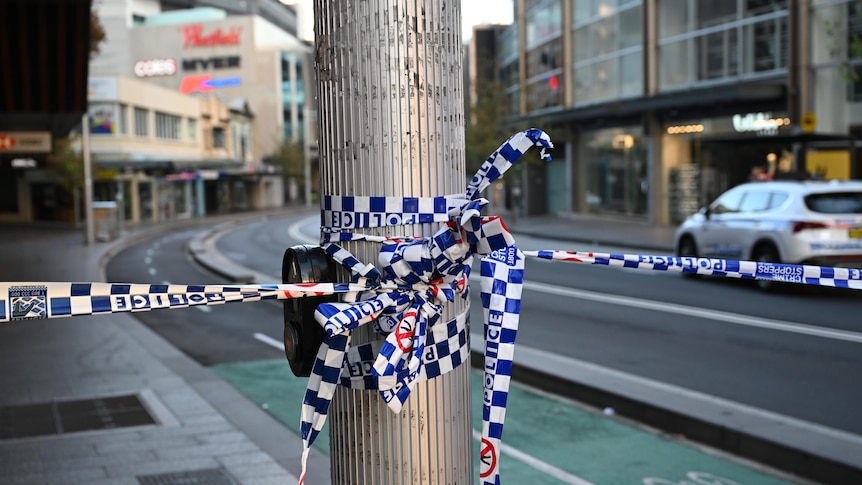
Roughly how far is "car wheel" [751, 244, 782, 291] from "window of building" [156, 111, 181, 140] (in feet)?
161

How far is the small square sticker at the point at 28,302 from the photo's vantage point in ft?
6.85

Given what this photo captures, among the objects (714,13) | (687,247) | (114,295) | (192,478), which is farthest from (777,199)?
(114,295)

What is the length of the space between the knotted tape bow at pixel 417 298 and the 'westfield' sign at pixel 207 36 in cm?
9760

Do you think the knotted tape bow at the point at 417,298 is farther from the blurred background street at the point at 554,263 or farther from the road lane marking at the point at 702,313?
the road lane marking at the point at 702,313

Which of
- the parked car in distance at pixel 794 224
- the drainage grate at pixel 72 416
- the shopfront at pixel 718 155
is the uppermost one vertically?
the shopfront at pixel 718 155

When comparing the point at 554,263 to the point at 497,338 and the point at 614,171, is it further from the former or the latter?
the point at 497,338

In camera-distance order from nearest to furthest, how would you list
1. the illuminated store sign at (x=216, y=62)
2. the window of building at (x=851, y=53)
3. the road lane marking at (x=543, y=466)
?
1. the road lane marking at (x=543, y=466)
2. the window of building at (x=851, y=53)
3. the illuminated store sign at (x=216, y=62)

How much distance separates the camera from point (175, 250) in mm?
33031

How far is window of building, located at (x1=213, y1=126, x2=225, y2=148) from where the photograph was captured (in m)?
73.6

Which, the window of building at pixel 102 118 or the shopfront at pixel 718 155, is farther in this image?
the window of building at pixel 102 118

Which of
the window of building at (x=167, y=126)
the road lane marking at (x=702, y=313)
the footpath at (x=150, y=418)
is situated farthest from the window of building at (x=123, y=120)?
the footpath at (x=150, y=418)

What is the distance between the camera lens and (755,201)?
16703 millimetres

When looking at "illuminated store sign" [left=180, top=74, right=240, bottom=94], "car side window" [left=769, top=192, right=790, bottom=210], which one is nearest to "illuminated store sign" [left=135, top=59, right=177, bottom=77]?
"illuminated store sign" [left=180, top=74, right=240, bottom=94]

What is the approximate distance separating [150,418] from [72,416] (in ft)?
2.35
